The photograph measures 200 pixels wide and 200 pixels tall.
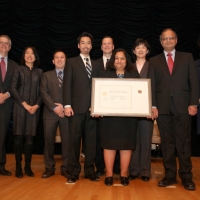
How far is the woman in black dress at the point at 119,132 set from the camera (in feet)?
10.5

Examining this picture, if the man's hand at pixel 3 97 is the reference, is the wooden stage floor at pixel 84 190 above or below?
below

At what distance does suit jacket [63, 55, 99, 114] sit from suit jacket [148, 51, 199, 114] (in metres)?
0.73

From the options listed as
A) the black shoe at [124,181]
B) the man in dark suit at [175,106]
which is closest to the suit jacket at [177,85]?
the man in dark suit at [175,106]

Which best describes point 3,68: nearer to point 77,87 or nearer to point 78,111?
point 77,87

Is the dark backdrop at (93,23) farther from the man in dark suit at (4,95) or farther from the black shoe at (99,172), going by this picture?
the black shoe at (99,172)

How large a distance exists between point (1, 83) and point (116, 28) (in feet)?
11.3

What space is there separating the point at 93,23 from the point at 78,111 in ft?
12.4

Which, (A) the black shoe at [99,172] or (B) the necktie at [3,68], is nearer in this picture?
(A) the black shoe at [99,172]

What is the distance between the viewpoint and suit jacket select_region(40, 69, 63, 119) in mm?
3756

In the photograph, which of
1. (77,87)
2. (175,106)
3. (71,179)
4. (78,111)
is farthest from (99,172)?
(175,106)

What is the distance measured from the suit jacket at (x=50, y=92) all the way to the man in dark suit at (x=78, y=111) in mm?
460

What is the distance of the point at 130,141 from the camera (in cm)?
323

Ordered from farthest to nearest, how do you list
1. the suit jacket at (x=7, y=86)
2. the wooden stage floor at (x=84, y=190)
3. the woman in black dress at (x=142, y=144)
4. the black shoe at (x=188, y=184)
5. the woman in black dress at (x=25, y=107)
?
the suit jacket at (x=7, y=86) < the woman in black dress at (x=25, y=107) < the woman in black dress at (x=142, y=144) < the black shoe at (x=188, y=184) < the wooden stage floor at (x=84, y=190)

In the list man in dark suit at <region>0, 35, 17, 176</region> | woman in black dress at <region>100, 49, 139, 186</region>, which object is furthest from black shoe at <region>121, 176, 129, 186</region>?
man in dark suit at <region>0, 35, 17, 176</region>
